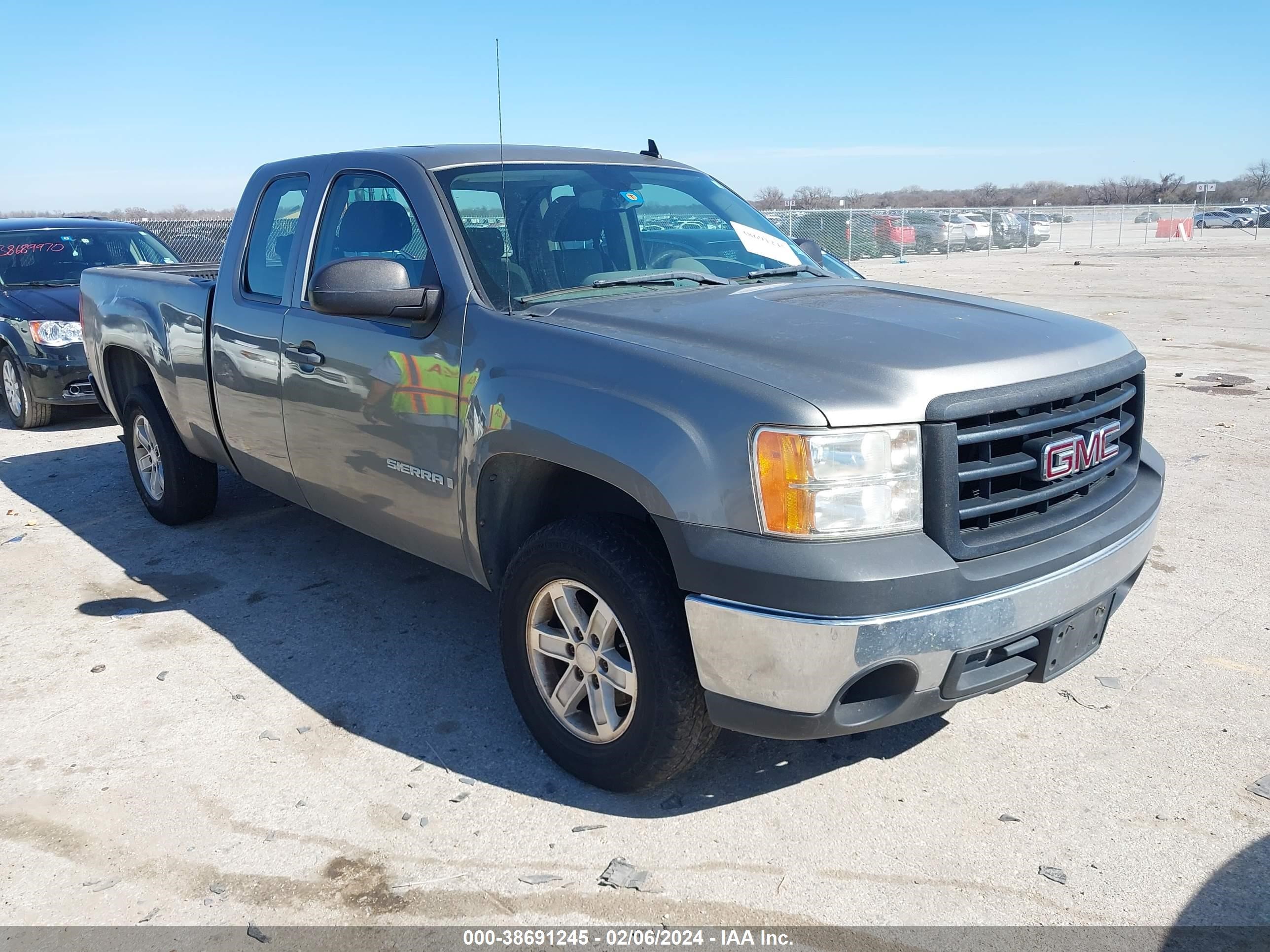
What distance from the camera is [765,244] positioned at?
4.25 metres

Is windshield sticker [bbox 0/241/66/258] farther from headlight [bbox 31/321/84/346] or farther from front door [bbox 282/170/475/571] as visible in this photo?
front door [bbox 282/170/475/571]

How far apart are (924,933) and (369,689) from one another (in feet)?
7.29


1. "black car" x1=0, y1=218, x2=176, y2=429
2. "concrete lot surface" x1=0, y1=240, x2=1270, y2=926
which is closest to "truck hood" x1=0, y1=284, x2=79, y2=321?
"black car" x1=0, y1=218, x2=176, y2=429

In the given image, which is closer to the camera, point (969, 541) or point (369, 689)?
point (969, 541)

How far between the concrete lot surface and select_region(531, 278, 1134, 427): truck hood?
4.08ft

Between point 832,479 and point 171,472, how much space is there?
442 cm

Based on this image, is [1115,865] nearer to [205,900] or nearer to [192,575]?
[205,900]

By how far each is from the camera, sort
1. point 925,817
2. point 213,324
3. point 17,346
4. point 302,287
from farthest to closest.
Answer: point 17,346
point 213,324
point 302,287
point 925,817

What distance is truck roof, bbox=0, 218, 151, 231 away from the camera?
9703 millimetres

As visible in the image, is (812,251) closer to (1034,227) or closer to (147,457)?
Answer: (147,457)

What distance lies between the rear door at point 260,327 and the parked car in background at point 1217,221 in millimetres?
54695

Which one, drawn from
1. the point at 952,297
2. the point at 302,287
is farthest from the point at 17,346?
the point at 952,297

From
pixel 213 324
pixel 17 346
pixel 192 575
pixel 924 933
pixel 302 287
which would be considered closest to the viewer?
pixel 924 933

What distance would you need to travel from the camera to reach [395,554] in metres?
5.42
